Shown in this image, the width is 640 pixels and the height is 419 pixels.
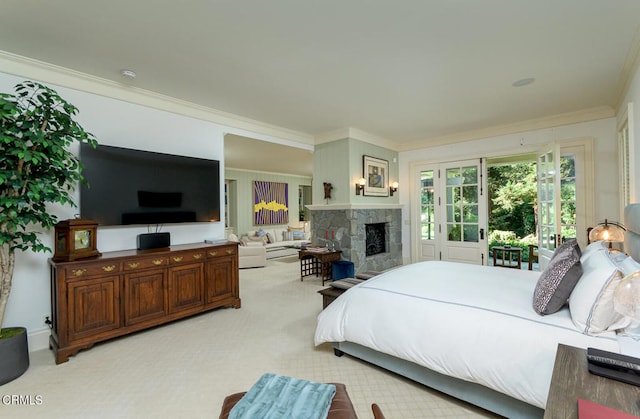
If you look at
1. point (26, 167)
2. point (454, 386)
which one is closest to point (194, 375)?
point (454, 386)

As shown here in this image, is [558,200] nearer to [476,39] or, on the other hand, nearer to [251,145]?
[476,39]

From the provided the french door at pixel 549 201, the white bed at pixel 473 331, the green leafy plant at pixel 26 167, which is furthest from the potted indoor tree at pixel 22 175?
the french door at pixel 549 201

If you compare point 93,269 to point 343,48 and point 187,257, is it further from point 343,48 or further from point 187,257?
point 343,48

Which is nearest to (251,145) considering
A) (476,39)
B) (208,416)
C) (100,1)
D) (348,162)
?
(348,162)

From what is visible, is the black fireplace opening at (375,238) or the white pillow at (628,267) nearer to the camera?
the white pillow at (628,267)

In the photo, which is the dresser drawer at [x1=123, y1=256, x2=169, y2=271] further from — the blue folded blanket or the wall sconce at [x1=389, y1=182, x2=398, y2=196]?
the wall sconce at [x1=389, y1=182, x2=398, y2=196]

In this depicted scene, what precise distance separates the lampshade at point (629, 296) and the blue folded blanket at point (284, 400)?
1.13 m

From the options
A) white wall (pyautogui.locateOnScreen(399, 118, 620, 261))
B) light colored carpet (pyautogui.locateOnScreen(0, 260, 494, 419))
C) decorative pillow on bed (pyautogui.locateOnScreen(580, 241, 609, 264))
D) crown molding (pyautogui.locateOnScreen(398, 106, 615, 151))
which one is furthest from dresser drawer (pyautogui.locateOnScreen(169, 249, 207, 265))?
crown molding (pyautogui.locateOnScreen(398, 106, 615, 151))

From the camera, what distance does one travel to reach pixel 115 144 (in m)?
3.13

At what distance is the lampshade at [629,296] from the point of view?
3.15ft

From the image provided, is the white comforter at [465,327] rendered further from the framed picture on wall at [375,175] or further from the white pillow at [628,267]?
the framed picture on wall at [375,175]

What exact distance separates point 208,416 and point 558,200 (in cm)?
448

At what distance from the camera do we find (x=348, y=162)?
16.5ft

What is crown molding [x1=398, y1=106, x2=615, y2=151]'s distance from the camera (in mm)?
4156
